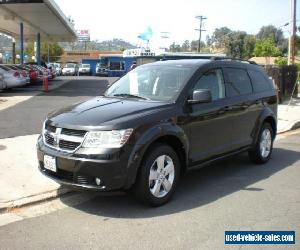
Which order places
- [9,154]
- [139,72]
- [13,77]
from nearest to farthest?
[139,72]
[9,154]
[13,77]

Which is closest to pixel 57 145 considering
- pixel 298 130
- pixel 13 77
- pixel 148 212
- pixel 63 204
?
pixel 63 204

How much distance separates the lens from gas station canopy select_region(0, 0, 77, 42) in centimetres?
2953

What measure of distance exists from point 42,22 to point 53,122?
3590 cm

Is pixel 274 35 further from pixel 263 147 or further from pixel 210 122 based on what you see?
pixel 210 122

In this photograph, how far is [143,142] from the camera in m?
5.48

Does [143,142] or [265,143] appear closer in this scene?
[143,142]

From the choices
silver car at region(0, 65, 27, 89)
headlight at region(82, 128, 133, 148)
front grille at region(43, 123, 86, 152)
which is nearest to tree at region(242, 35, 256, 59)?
silver car at region(0, 65, 27, 89)

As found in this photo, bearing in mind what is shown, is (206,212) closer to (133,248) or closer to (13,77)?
(133,248)

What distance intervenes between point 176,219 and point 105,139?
123cm

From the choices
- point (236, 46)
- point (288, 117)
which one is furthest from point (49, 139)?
point (236, 46)

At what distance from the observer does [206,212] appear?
567cm

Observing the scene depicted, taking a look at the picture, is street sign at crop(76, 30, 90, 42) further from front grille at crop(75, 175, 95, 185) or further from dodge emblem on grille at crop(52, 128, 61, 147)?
front grille at crop(75, 175, 95, 185)

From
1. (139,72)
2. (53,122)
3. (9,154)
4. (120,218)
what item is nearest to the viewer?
(120,218)

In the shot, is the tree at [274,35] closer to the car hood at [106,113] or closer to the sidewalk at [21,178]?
the sidewalk at [21,178]
